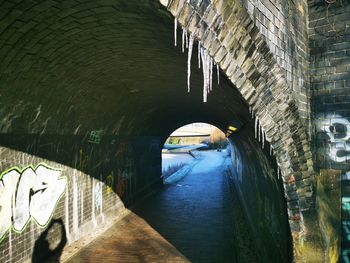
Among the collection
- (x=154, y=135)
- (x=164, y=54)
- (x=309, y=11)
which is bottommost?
(x=154, y=135)

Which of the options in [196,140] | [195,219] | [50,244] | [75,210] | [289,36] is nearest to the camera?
[289,36]

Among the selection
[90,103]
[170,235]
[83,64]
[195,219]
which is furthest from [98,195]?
[83,64]

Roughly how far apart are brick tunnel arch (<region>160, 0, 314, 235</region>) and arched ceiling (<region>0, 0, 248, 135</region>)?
1.08 ft

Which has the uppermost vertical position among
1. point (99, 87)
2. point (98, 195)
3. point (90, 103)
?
point (99, 87)

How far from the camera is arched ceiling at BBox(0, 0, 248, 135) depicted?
13.2 ft

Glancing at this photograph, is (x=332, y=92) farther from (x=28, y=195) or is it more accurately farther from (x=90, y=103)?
(x=28, y=195)

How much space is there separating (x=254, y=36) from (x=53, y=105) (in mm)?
4964

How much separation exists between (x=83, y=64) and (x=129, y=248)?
5.50 meters

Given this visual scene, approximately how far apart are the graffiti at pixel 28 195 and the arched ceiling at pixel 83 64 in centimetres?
104

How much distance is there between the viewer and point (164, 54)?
18.1ft

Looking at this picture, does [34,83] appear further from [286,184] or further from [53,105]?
[286,184]

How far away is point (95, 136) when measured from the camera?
973 centimetres

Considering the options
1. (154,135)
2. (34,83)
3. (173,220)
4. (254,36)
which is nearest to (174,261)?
(173,220)

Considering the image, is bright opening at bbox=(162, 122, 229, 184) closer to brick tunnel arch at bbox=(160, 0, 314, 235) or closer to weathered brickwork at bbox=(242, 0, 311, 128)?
weathered brickwork at bbox=(242, 0, 311, 128)
